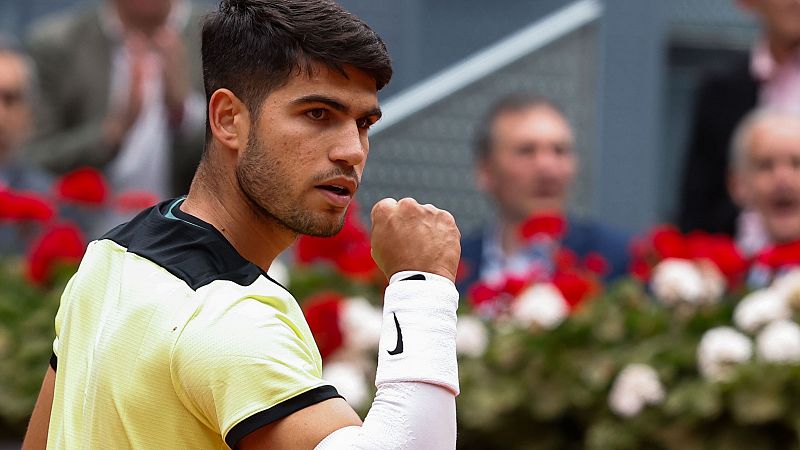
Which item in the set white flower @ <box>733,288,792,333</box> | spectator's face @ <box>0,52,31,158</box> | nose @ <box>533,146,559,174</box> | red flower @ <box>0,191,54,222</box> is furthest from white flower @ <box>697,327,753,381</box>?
spectator's face @ <box>0,52,31,158</box>

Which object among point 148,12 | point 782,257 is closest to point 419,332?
point 782,257

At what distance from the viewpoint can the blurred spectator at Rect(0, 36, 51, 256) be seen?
6.31 metres

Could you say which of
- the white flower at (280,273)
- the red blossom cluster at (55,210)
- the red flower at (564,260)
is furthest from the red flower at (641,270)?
the red blossom cluster at (55,210)

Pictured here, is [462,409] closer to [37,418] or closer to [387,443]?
[37,418]

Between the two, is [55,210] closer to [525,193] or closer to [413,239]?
[525,193]

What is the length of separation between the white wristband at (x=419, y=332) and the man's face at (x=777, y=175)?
338cm

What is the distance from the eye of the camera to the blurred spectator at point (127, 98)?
638 centimetres

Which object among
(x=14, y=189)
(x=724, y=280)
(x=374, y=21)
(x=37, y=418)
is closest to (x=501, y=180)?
(x=724, y=280)

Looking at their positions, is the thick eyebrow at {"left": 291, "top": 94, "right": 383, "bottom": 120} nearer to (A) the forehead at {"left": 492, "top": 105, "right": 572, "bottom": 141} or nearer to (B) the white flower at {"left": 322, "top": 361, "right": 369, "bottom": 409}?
(B) the white flower at {"left": 322, "top": 361, "right": 369, "bottom": 409}

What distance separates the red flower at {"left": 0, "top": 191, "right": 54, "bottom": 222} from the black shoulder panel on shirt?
383cm

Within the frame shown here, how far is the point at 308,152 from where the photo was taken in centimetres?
226

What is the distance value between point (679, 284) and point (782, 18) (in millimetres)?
1519

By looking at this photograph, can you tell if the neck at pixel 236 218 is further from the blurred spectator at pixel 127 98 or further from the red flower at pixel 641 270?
the blurred spectator at pixel 127 98

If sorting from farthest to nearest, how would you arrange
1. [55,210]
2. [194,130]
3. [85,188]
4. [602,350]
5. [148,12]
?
[148,12] → [194,130] → [55,210] → [85,188] → [602,350]
